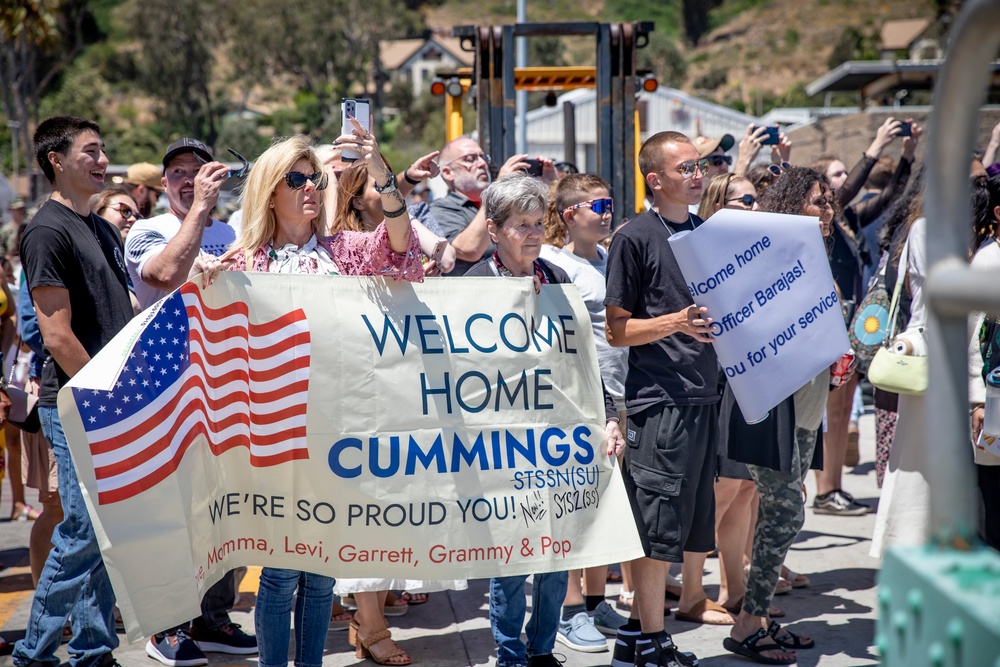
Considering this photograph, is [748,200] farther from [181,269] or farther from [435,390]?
[181,269]

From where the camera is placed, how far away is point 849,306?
5.60m

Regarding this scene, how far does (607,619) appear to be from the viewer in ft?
15.4

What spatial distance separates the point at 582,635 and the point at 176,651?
1.74 m

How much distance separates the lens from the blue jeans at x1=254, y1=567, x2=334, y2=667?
11.2ft

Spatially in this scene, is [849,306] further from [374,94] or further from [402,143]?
[374,94]

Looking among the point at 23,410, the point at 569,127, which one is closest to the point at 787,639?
the point at 23,410

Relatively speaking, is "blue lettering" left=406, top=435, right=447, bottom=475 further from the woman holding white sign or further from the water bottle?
the water bottle

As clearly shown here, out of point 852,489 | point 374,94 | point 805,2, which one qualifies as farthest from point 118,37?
point 852,489

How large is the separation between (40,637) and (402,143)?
64162 millimetres

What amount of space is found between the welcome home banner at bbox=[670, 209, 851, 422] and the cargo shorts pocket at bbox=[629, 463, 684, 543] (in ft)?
1.33

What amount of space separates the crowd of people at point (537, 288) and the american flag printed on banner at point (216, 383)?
0.20m

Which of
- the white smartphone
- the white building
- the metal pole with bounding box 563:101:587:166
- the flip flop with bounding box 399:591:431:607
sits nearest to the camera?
the white smartphone

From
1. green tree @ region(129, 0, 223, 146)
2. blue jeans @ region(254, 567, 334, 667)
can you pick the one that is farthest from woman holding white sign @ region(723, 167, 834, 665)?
green tree @ region(129, 0, 223, 146)

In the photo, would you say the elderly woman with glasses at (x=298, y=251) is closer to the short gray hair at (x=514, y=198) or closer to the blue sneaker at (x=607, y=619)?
the short gray hair at (x=514, y=198)
